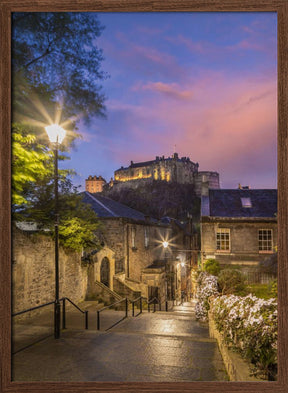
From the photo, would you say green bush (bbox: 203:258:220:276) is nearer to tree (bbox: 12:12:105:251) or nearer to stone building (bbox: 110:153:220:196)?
stone building (bbox: 110:153:220:196)

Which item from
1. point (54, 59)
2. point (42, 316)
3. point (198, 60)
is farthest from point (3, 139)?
point (42, 316)

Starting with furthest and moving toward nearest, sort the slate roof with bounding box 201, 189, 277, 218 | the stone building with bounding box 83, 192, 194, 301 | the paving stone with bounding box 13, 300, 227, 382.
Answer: the stone building with bounding box 83, 192, 194, 301, the slate roof with bounding box 201, 189, 277, 218, the paving stone with bounding box 13, 300, 227, 382

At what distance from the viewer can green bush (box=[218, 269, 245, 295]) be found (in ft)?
17.3

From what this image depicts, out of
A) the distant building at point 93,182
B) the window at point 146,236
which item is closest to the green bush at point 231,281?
the distant building at point 93,182

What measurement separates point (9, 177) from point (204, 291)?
15.9 ft

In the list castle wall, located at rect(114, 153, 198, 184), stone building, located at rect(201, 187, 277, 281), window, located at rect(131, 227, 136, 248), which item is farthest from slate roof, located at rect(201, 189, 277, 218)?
window, located at rect(131, 227, 136, 248)

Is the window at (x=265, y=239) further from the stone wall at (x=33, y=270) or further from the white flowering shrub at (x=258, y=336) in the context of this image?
the stone wall at (x=33, y=270)

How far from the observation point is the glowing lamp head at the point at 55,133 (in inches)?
168

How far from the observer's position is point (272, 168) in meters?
3.38

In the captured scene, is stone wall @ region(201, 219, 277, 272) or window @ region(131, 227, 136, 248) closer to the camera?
stone wall @ region(201, 219, 277, 272)

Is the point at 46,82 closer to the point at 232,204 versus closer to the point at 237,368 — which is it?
the point at 232,204

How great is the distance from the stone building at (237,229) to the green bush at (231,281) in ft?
0.56

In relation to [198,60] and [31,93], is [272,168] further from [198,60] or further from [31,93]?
[31,93]

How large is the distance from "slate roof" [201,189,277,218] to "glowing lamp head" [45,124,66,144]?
3.45 meters
